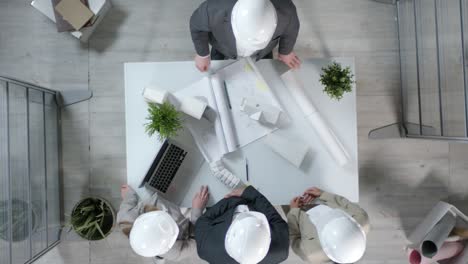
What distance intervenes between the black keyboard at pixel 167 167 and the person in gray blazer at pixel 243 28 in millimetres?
331

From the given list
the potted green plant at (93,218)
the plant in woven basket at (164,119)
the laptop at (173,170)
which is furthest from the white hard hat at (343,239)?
the potted green plant at (93,218)

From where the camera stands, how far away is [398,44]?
5.91 ft

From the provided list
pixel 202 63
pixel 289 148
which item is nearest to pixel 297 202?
pixel 289 148

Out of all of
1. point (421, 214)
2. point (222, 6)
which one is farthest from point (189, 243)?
point (421, 214)

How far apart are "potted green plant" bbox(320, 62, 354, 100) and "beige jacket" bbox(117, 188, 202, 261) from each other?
684 millimetres

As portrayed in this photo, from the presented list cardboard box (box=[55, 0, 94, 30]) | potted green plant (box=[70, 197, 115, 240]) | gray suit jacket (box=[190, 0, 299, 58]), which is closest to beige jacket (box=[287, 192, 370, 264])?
gray suit jacket (box=[190, 0, 299, 58])

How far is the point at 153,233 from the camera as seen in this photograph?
1.18 meters

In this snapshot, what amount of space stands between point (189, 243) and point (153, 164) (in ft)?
1.25

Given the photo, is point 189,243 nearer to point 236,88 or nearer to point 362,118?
point 236,88

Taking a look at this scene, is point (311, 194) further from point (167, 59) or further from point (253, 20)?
point (167, 59)

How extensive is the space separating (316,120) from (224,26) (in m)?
0.49

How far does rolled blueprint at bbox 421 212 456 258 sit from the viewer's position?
149 centimetres

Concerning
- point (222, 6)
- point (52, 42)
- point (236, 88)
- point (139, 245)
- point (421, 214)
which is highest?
point (222, 6)

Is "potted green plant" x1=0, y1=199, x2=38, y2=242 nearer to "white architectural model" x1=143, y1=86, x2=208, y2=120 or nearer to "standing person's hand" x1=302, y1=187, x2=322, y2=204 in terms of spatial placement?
"white architectural model" x1=143, y1=86, x2=208, y2=120
